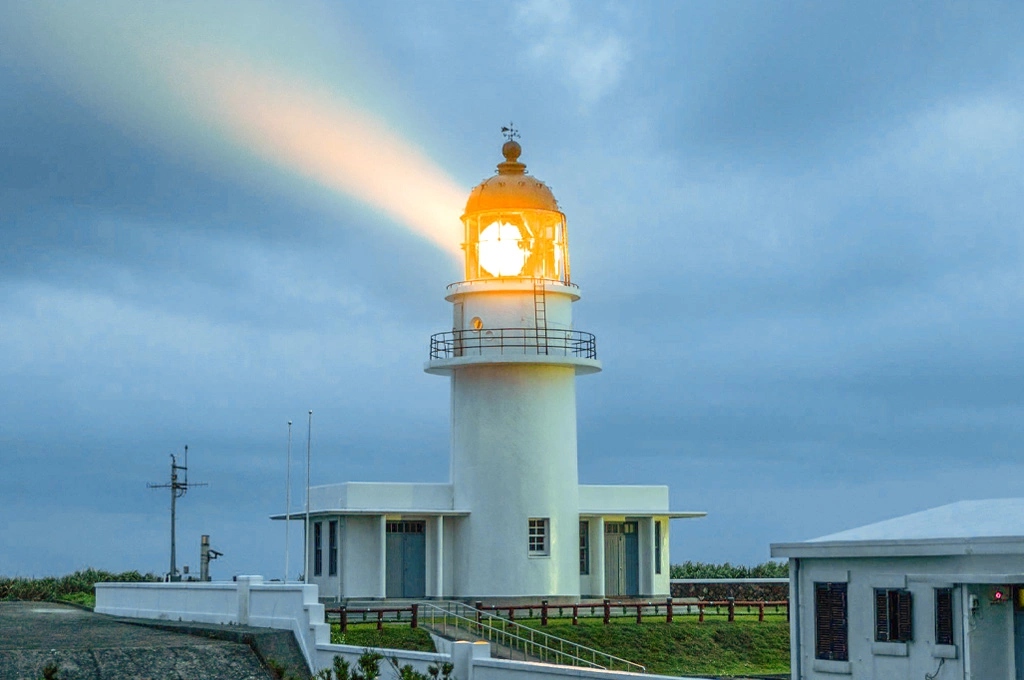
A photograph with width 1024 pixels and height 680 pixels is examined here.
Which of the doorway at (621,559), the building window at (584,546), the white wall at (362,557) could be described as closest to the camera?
the white wall at (362,557)

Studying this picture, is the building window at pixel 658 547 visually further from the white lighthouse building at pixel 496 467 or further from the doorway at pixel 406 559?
the doorway at pixel 406 559

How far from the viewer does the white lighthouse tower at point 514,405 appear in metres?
37.0

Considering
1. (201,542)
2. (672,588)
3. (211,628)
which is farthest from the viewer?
(672,588)

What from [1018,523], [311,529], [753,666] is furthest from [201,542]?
[1018,523]

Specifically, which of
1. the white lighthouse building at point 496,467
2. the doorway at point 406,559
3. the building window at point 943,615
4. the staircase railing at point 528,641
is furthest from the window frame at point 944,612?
the doorway at point 406,559

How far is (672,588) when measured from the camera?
44875 mm

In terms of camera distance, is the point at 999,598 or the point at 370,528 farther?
the point at 370,528

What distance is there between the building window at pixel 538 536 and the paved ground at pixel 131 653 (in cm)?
967

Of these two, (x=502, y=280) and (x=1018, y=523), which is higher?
(x=502, y=280)

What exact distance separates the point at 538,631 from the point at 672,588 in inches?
534

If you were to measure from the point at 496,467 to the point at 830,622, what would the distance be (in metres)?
18.0

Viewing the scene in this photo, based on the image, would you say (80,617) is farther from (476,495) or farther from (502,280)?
(502,280)

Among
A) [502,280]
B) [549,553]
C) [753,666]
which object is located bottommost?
[753,666]

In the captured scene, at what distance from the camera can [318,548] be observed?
126 ft
